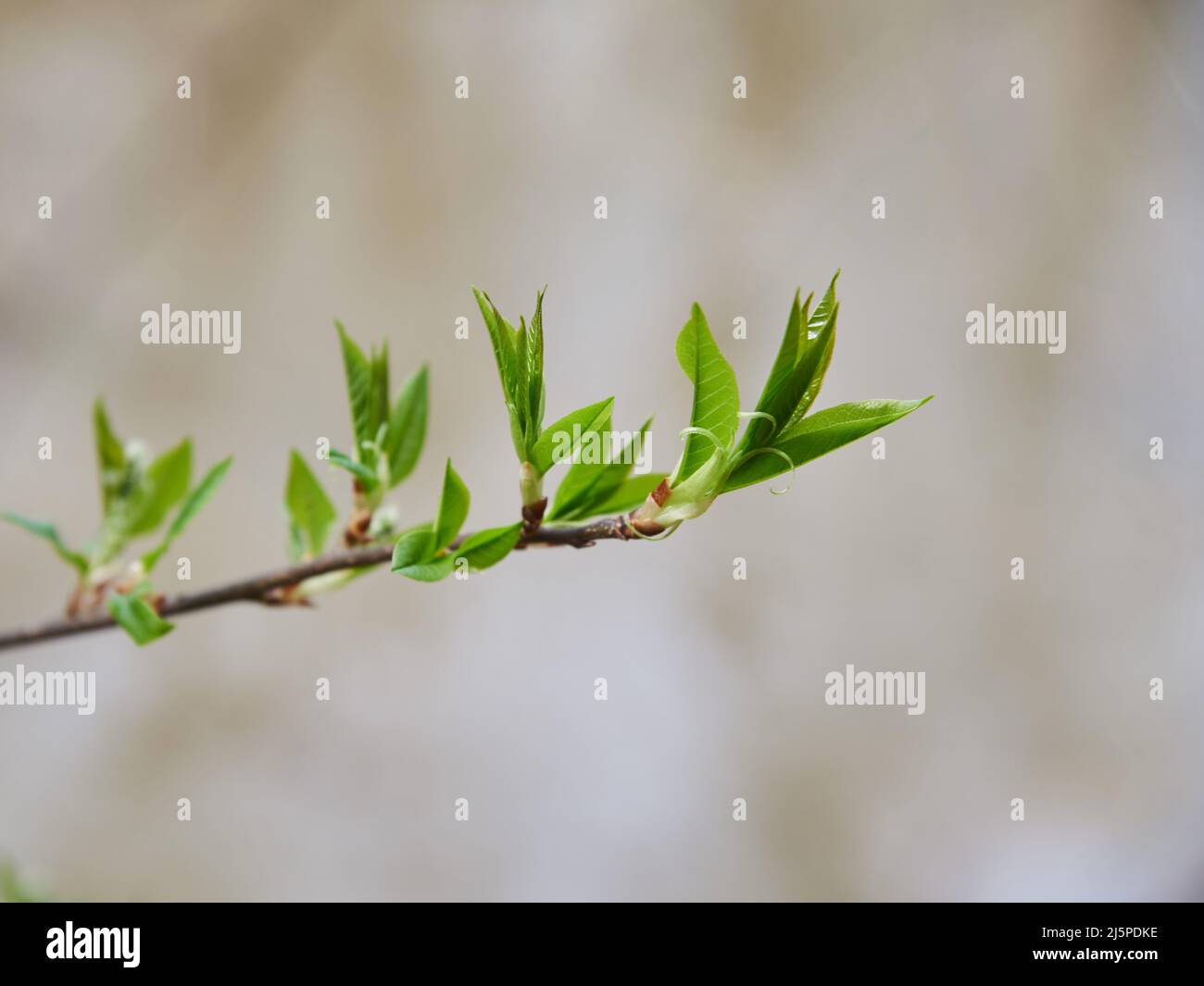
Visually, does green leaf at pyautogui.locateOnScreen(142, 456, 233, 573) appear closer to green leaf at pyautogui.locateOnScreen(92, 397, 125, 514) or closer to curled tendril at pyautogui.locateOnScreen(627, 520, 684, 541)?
green leaf at pyautogui.locateOnScreen(92, 397, 125, 514)

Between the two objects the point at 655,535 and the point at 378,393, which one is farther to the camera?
the point at 378,393

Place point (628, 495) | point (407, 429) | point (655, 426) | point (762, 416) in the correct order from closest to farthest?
point (762, 416)
point (628, 495)
point (407, 429)
point (655, 426)

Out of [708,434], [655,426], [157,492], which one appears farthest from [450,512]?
[655,426]

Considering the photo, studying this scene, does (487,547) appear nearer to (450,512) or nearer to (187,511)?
(450,512)

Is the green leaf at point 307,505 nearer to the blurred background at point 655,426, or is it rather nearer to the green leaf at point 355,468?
the green leaf at point 355,468
